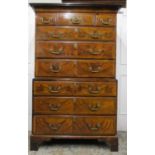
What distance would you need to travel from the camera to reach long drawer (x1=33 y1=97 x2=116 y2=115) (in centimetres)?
227

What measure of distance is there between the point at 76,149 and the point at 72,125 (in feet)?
0.83

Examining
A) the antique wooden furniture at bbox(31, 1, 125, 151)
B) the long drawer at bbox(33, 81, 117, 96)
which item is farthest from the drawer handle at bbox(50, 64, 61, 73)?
the long drawer at bbox(33, 81, 117, 96)

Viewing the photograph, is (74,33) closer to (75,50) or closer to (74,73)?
(75,50)

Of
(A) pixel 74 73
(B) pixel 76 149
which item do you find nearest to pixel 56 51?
(A) pixel 74 73

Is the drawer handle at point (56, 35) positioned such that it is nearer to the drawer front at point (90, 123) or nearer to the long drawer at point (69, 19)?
the long drawer at point (69, 19)

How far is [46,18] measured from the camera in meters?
2.27

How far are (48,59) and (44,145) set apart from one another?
0.81 metres

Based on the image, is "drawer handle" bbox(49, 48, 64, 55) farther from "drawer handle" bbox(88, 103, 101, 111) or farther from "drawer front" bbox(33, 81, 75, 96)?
"drawer handle" bbox(88, 103, 101, 111)
